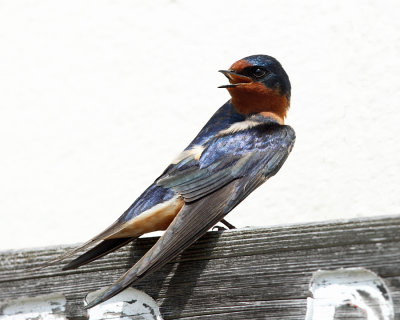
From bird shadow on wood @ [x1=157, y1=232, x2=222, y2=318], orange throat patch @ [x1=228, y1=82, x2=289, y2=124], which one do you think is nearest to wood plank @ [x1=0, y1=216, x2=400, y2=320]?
bird shadow on wood @ [x1=157, y1=232, x2=222, y2=318]

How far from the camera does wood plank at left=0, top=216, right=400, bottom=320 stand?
0.85 metres

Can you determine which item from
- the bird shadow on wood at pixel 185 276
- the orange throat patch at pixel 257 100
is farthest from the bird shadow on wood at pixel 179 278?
the orange throat patch at pixel 257 100

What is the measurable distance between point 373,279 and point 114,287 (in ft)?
1.06

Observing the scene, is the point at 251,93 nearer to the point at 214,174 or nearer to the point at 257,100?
the point at 257,100

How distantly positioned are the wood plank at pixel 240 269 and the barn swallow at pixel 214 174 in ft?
0.10

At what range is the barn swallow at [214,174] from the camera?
999 millimetres

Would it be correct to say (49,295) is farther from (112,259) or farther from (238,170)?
(238,170)

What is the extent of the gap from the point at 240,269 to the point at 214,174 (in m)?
0.37

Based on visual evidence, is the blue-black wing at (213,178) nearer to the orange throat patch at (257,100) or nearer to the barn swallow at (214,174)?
the barn swallow at (214,174)

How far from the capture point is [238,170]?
4.28ft

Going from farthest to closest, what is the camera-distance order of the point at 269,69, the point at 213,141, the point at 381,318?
the point at 269,69 < the point at 213,141 < the point at 381,318

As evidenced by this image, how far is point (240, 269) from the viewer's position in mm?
921

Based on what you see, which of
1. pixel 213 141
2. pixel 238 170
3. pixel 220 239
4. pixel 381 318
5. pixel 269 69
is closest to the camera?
pixel 381 318

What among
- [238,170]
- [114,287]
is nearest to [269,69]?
[238,170]
